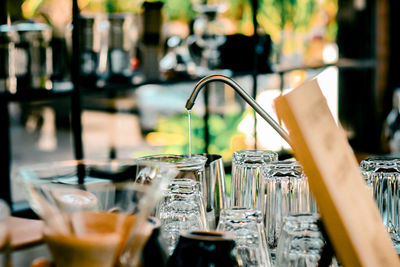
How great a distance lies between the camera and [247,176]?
101 cm

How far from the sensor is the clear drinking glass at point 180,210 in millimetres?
817

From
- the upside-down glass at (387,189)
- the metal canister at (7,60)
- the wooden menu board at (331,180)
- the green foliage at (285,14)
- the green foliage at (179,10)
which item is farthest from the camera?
the green foliage at (285,14)

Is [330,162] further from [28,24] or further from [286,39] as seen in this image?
[286,39]

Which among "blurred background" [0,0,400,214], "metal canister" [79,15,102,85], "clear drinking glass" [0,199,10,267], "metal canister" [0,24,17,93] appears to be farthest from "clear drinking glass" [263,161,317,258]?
"metal canister" [79,15,102,85]

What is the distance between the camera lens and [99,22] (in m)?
2.57

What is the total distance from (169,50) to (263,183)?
7.10ft

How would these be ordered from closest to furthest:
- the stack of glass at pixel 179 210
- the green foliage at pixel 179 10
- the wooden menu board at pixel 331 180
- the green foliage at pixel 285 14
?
the wooden menu board at pixel 331 180 < the stack of glass at pixel 179 210 < the green foliage at pixel 179 10 < the green foliage at pixel 285 14

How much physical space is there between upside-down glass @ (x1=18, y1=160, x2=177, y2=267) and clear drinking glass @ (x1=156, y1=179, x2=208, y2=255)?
23 centimetres

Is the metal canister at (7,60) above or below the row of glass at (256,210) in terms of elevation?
above

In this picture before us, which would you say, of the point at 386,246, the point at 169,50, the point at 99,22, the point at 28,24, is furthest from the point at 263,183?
the point at 169,50

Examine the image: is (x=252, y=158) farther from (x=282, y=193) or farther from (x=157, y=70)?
(x=157, y=70)

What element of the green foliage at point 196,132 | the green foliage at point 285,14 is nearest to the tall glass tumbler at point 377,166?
the green foliage at point 196,132

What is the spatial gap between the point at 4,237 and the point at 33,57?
1.81 metres

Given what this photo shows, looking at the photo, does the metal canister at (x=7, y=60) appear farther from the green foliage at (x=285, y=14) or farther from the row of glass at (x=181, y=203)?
the green foliage at (x=285, y=14)
